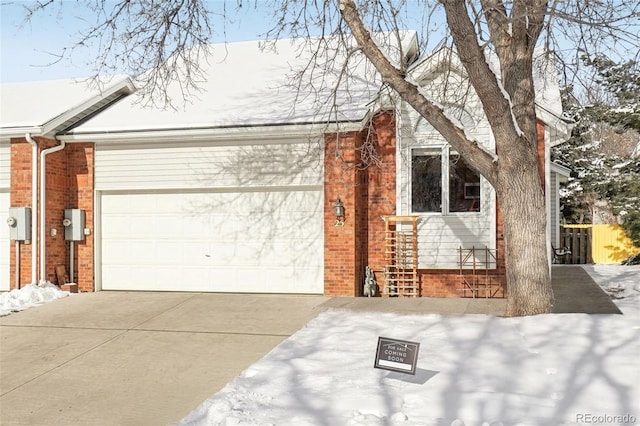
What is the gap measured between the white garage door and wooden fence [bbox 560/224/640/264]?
16.3 m

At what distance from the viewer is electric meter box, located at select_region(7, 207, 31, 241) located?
10.9 meters

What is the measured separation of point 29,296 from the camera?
34.0ft

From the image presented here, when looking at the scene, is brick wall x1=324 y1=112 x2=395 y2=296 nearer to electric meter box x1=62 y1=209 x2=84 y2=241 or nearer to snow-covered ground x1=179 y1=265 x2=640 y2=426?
snow-covered ground x1=179 y1=265 x2=640 y2=426

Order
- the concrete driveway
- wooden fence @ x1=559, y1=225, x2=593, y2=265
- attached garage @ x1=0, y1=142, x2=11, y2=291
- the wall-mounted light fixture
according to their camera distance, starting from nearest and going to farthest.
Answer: the concrete driveway
the wall-mounted light fixture
attached garage @ x1=0, y1=142, x2=11, y2=291
wooden fence @ x1=559, y1=225, x2=593, y2=265

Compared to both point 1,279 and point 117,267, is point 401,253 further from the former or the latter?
point 1,279

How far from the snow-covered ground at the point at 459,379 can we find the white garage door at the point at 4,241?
762cm

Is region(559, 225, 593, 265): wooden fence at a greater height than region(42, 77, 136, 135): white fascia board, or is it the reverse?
region(42, 77, 136, 135): white fascia board

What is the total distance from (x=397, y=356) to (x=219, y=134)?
685 cm

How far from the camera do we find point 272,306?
9.50 metres

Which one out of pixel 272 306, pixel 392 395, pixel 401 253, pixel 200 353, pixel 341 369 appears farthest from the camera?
pixel 401 253

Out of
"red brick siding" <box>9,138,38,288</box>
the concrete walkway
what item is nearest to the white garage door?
"red brick siding" <box>9,138,38,288</box>

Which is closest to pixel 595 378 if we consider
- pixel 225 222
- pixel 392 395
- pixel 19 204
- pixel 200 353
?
pixel 392 395

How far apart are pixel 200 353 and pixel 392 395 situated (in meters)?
2.87

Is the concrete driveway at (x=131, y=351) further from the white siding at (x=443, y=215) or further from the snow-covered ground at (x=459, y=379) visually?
the white siding at (x=443, y=215)
